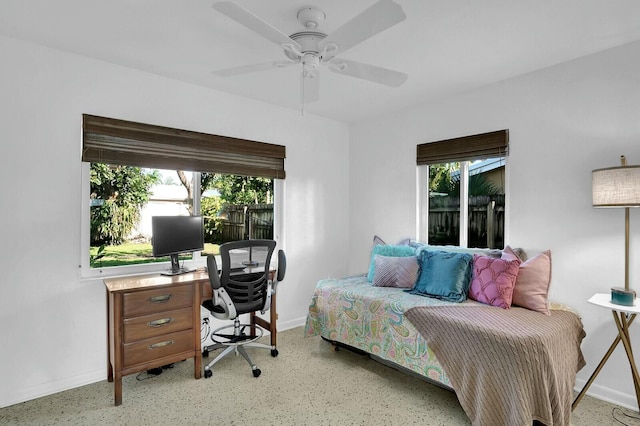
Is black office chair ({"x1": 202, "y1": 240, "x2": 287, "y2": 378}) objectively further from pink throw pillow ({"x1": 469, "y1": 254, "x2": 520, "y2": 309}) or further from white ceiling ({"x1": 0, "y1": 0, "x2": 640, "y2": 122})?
pink throw pillow ({"x1": 469, "y1": 254, "x2": 520, "y2": 309})

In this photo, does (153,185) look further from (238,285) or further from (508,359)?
(508,359)

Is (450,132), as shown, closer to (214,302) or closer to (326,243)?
(326,243)

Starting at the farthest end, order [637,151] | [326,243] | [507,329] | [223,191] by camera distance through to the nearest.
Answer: [326,243], [223,191], [637,151], [507,329]

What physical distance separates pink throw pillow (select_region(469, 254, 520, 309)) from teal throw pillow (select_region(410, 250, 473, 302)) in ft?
0.26

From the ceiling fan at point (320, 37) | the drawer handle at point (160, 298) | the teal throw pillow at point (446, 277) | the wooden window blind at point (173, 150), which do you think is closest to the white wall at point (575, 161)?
the teal throw pillow at point (446, 277)

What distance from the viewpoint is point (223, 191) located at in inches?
142

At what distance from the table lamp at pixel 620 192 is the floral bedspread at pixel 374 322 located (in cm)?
93

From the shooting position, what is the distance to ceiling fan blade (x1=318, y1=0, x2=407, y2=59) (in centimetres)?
152

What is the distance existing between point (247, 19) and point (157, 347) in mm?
2313

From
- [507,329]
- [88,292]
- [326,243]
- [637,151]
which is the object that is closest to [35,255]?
[88,292]

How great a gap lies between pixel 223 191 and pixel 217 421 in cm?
212

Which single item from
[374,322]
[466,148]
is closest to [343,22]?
[466,148]

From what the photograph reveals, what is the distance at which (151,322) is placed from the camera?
256 centimetres

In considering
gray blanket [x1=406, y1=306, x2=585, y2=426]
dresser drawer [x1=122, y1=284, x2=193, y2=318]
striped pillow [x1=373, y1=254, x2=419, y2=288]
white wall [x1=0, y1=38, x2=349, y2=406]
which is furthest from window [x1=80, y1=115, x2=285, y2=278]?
gray blanket [x1=406, y1=306, x2=585, y2=426]
